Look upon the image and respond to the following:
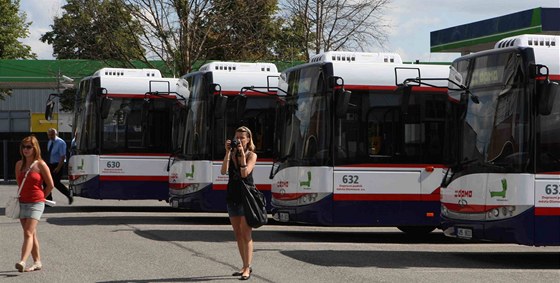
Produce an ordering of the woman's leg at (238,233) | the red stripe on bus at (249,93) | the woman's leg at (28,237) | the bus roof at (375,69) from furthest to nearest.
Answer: the red stripe on bus at (249,93) → the bus roof at (375,69) → the woman's leg at (28,237) → the woman's leg at (238,233)

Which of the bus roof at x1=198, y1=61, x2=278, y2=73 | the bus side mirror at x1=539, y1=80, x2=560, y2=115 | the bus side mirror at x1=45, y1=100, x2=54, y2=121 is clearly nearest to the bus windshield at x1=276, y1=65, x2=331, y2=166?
the bus roof at x1=198, y1=61, x2=278, y2=73

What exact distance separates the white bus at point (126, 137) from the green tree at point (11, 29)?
4368 centimetres

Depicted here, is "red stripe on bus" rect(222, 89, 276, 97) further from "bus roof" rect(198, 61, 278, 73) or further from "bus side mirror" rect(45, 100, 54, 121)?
"bus side mirror" rect(45, 100, 54, 121)

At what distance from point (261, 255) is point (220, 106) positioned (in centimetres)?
583

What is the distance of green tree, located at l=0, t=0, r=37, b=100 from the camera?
223 feet

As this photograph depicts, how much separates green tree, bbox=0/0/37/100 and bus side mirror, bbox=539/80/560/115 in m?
56.8

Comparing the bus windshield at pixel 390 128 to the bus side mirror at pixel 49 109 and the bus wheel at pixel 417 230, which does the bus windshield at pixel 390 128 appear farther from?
the bus side mirror at pixel 49 109

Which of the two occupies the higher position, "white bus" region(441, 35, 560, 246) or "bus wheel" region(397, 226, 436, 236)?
"white bus" region(441, 35, 560, 246)

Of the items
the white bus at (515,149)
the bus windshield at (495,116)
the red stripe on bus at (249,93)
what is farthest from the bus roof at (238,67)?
the white bus at (515,149)

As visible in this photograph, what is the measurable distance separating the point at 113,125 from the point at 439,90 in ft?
29.1

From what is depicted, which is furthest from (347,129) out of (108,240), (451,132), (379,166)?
(108,240)

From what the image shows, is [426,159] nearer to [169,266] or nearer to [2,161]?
[169,266]

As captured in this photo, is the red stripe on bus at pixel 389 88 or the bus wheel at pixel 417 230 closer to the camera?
the red stripe on bus at pixel 389 88

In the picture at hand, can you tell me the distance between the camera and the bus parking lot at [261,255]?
533 inches
